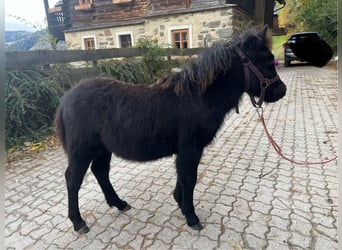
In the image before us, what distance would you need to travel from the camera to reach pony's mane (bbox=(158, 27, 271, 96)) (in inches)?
82.4

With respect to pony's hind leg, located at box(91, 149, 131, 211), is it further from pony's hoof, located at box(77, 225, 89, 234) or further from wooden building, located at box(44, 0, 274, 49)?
wooden building, located at box(44, 0, 274, 49)

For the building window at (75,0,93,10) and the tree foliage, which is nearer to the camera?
the tree foliage

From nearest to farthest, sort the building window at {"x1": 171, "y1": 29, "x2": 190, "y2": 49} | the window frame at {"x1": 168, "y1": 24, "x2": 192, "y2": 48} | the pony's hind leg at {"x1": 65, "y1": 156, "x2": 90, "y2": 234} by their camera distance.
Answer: the pony's hind leg at {"x1": 65, "y1": 156, "x2": 90, "y2": 234}
the window frame at {"x1": 168, "y1": 24, "x2": 192, "y2": 48}
the building window at {"x1": 171, "y1": 29, "x2": 190, "y2": 49}

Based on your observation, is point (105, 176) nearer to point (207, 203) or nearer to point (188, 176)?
point (188, 176)

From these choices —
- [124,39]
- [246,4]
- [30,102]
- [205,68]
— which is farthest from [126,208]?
[246,4]

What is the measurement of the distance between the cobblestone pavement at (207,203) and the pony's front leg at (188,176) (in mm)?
112

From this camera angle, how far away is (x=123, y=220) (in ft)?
8.19

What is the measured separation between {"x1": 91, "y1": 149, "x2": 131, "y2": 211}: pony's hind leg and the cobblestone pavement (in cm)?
10

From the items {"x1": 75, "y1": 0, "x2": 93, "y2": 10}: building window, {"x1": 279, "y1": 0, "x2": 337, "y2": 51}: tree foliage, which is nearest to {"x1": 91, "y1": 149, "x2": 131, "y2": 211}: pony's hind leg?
{"x1": 279, "y1": 0, "x2": 337, "y2": 51}: tree foliage

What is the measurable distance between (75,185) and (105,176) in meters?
0.39

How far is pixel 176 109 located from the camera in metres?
2.12

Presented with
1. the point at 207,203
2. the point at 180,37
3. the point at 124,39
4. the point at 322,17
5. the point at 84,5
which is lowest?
the point at 207,203

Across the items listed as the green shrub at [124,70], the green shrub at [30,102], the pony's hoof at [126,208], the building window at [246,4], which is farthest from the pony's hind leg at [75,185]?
the building window at [246,4]

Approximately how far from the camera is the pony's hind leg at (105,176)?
256cm
